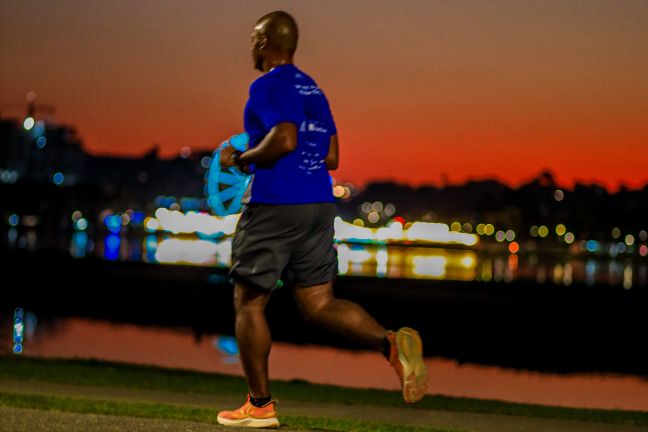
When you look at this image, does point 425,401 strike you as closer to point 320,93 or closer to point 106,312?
point 320,93

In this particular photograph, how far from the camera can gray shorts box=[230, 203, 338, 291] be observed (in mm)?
5613

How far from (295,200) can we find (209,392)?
19.1 feet

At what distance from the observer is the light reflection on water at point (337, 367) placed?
2075 centimetres

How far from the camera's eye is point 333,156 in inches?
235

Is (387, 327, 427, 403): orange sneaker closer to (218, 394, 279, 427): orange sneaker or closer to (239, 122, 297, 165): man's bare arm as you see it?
(218, 394, 279, 427): orange sneaker

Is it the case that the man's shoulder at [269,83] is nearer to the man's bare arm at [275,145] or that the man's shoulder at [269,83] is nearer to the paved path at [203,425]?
the man's bare arm at [275,145]

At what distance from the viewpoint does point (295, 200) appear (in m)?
5.71

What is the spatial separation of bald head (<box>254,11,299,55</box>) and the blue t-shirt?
0.36ft

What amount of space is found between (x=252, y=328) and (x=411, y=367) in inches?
31.2

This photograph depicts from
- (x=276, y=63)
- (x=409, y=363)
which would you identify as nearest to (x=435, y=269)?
(x=276, y=63)

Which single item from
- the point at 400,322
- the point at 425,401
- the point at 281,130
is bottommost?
the point at 400,322

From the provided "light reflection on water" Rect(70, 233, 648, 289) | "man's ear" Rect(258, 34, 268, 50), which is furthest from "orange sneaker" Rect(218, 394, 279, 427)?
"light reflection on water" Rect(70, 233, 648, 289)

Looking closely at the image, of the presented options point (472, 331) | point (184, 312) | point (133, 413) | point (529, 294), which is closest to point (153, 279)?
point (184, 312)

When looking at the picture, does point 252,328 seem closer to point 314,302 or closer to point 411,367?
point 314,302
